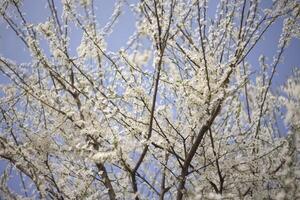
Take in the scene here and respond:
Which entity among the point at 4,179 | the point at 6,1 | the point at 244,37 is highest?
the point at 6,1

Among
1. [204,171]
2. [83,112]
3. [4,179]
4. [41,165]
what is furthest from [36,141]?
[204,171]

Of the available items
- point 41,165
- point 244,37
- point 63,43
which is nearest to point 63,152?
point 41,165

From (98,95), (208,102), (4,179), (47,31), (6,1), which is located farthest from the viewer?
(4,179)

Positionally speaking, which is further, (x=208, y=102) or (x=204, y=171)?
(x=204, y=171)

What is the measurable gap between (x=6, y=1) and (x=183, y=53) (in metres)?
2.41

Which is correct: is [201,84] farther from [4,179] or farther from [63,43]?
[4,179]

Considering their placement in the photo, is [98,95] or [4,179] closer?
[98,95]

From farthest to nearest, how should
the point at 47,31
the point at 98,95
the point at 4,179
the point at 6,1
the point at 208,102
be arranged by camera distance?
the point at 4,179 < the point at 47,31 < the point at 6,1 < the point at 98,95 < the point at 208,102

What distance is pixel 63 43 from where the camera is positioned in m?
4.94

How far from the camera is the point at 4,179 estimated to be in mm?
5449

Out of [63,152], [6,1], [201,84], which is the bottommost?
[63,152]

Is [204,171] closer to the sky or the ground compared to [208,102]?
closer to the ground

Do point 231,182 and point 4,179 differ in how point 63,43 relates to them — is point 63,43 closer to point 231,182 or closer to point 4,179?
point 4,179

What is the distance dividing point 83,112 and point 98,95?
894mm
